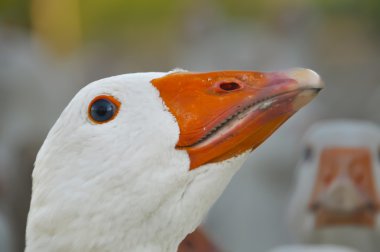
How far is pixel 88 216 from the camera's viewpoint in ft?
8.04

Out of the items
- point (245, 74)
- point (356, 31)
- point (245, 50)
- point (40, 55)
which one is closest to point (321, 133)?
point (245, 74)

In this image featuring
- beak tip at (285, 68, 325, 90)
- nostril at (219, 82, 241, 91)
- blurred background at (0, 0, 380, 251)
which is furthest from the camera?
blurred background at (0, 0, 380, 251)

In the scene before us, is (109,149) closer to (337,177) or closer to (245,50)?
(337,177)

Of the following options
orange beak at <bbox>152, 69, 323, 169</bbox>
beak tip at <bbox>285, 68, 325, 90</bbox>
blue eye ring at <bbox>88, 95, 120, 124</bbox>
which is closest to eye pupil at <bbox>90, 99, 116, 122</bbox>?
blue eye ring at <bbox>88, 95, 120, 124</bbox>

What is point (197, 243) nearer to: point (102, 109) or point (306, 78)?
point (102, 109)

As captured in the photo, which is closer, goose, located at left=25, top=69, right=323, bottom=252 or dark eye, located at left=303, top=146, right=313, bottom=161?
goose, located at left=25, top=69, right=323, bottom=252

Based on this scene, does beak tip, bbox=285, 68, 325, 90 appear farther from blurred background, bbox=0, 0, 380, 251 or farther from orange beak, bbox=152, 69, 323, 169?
blurred background, bbox=0, 0, 380, 251

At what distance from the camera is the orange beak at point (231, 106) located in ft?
7.88

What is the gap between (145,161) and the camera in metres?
2.45

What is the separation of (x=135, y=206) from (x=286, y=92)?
477 mm

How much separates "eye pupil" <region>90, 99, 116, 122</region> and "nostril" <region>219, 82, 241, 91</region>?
0.95 ft

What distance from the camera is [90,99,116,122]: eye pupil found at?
2.48 metres

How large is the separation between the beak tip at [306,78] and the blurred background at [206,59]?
281cm

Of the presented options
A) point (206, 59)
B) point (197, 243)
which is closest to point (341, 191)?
point (197, 243)
